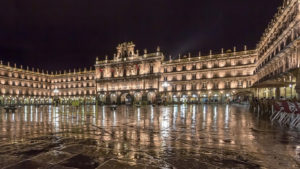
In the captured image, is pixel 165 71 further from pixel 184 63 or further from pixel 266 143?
pixel 266 143

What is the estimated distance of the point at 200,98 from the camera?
53.5 meters

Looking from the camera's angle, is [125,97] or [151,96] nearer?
[151,96]

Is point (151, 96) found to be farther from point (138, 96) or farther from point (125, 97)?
point (125, 97)

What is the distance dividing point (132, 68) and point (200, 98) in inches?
968

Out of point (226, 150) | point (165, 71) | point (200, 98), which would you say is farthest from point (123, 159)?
point (165, 71)

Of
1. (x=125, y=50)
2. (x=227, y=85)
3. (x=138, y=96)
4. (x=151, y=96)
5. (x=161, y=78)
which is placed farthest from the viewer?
Result: (x=125, y=50)

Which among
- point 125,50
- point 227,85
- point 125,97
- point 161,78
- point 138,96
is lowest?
point 125,97

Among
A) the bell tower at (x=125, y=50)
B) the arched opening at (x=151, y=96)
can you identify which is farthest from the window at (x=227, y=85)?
the bell tower at (x=125, y=50)

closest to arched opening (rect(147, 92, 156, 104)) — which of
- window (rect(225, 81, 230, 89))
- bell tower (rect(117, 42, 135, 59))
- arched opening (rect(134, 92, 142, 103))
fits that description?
arched opening (rect(134, 92, 142, 103))

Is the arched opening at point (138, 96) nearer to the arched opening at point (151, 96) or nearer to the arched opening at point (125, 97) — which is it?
the arched opening at point (125, 97)

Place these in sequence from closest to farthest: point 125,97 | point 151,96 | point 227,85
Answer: point 227,85
point 151,96
point 125,97

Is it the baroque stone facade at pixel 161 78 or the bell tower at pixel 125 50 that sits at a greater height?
the bell tower at pixel 125 50

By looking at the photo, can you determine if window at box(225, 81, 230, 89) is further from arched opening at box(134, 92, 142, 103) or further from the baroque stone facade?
arched opening at box(134, 92, 142, 103)

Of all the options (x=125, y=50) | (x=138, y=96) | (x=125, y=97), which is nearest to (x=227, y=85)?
(x=138, y=96)
